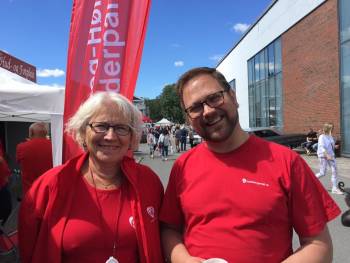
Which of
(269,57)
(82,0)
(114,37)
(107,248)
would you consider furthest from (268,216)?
(269,57)

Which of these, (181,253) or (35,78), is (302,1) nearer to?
Result: (35,78)

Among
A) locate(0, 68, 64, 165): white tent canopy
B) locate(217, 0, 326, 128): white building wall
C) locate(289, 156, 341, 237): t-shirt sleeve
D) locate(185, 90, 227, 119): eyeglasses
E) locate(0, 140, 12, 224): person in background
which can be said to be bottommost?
locate(0, 140, 12, 224): person in background

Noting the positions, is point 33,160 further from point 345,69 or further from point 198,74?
point 345,69

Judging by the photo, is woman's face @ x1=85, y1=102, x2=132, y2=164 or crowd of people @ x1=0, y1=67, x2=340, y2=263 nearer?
crowd of people @ x1=0, y1=67, x2=340, y2=263

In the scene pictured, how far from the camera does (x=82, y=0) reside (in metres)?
3.60

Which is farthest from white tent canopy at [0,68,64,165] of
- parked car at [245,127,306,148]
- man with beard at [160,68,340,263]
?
parked car at [245,127,306,148]

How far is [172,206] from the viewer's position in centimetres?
222

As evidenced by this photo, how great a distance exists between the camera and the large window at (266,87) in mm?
26812

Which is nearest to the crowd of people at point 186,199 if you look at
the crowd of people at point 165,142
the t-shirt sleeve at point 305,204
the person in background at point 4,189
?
the t-shirt sleeve at point 305,204

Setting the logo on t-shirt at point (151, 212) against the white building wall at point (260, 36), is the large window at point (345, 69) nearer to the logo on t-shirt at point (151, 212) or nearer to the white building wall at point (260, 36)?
the white building wall at point (260, 36)

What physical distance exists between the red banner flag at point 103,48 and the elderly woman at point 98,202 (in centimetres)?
112

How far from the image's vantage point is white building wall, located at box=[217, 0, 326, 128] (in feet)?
75.0

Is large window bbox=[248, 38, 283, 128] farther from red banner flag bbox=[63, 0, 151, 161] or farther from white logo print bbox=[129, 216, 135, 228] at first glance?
white logo print bbox=[129, 216, 135, 228]

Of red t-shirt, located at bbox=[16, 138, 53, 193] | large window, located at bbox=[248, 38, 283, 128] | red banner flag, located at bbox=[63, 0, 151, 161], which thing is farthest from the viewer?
large window, located at bbox=[248, 38, 283, 128]
